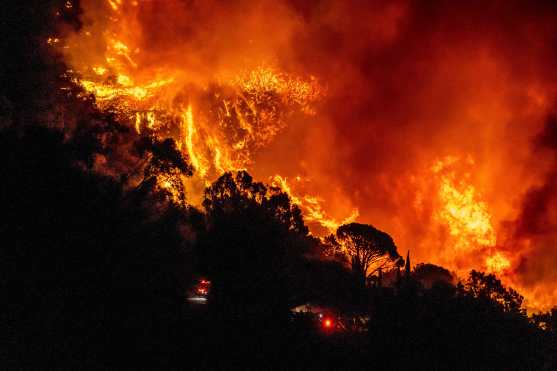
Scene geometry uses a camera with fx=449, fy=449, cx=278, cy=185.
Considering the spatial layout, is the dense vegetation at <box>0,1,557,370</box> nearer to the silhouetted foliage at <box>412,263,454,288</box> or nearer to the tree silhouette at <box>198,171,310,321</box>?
the tree silhouette at <box>198,171,310,321</box>

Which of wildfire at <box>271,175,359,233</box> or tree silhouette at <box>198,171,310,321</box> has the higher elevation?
wildfire at <box>271,175,359,233</box>

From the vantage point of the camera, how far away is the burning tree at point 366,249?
6131 centimetres

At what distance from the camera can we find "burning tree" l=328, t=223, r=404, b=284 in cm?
6131

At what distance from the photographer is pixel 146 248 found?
19.7 m

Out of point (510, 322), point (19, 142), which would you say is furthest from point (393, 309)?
point (19, 142)

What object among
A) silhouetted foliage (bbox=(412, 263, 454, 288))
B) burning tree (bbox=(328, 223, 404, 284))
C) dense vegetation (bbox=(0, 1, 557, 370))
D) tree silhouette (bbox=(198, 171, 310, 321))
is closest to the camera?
dense vegetation (bbox=(0, 1, 557, 370))

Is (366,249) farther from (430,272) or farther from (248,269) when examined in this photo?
(248,269)

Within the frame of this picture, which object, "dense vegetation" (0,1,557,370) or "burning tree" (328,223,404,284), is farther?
"burning tree" (328,223,404,284)

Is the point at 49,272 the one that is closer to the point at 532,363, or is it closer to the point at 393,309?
the point at 393,309

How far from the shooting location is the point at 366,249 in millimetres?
61781

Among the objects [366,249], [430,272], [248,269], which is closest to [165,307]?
[248,269]

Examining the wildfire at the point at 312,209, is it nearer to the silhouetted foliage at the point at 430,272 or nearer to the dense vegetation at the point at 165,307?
the silhouetted foliage at the point at 430,272

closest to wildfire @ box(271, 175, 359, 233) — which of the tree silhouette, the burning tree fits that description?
the burning tree

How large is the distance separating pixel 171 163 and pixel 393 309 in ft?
113
